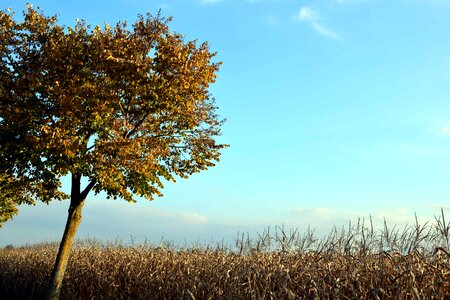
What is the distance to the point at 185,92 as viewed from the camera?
811 inches

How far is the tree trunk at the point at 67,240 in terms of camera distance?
62.4ft

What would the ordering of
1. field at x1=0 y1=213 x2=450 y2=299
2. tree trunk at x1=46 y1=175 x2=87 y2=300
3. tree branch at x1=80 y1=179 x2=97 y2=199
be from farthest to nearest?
1. tree branch at x1=80 y1=179 x2=97 y2=199
2. tree trunk at x1=46 y1=175 x2=87 y2=300
3. field at x1=0 y1=213 x2=450 y2=299

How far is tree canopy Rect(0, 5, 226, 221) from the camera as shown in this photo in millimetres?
19312

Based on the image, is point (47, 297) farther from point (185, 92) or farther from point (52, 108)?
point (185, 92)

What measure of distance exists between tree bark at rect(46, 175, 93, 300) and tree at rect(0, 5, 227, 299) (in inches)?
1.8

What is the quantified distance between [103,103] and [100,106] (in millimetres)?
439

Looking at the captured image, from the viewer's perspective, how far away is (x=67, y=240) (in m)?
20.8

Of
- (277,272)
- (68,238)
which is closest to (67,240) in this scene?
(68,238)

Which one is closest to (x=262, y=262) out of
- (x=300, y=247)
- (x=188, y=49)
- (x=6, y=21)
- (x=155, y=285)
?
(x=300, y=247)

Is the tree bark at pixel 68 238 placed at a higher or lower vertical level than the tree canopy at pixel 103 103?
lower

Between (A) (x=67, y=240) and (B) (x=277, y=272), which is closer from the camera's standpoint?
(B) (x=277, y=272)

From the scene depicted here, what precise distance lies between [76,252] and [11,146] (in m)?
6.61

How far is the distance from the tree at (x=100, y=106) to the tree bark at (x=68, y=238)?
5 cm

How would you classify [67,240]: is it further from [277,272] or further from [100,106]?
[277,272]
